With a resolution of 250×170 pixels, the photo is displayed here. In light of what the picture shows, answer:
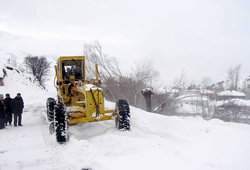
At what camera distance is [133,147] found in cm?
820

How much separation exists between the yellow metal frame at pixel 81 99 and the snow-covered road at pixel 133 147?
0.64 m

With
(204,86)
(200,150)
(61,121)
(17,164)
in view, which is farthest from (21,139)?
(204,86)

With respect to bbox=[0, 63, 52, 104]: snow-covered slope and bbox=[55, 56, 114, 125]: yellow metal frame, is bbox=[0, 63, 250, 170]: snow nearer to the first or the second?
bbox=[55, 56, 114, 125]: yellow metal frame

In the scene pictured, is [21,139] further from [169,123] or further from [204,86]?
[204,86]

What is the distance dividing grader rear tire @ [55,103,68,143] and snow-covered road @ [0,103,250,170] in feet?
0.74

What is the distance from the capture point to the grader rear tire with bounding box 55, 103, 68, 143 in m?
8.81

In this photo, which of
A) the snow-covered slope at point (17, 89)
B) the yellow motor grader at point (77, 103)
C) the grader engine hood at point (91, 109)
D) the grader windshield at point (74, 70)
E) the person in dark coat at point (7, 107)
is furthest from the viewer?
the snow-covered slope at point (17, 89)

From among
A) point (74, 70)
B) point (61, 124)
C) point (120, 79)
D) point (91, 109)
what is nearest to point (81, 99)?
point (74, 70)

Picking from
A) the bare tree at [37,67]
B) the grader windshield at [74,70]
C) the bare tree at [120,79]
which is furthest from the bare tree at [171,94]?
the bare tree at [37,67]

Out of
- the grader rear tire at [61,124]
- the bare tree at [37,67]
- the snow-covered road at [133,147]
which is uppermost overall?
the bare tree at [37,67]

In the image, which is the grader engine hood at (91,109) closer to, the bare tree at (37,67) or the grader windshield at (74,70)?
the grader windshield at (74,70)

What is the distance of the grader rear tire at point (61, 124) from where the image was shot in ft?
28.9

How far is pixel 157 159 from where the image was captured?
7.22 meters

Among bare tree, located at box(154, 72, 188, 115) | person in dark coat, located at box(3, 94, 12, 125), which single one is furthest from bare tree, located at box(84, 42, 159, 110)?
person in dark coat, located at box(3, 94, 12, 125)
